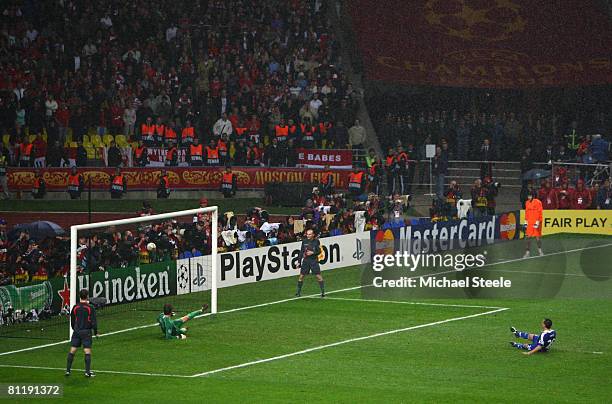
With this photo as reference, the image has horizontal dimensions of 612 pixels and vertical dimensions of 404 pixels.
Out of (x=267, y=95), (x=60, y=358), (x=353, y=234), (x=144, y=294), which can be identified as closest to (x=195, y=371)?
(x=60, y=358)

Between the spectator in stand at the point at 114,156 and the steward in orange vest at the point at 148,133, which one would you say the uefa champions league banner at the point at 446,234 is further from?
the steward in orange vest at the point at 148,133

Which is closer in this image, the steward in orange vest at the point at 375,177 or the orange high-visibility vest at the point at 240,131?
the steward in orange vest at the point at 375,177

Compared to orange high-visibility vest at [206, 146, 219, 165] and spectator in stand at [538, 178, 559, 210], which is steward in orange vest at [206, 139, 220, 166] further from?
spectator in stand at [538, 178, 559, 210]

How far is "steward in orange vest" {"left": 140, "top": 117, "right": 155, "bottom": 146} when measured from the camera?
149ft

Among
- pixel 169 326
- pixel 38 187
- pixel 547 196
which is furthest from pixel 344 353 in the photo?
pixel 38 187

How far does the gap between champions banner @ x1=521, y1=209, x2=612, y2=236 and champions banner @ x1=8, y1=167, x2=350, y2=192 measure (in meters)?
7.63

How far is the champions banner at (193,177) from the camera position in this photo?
4347 centimetres

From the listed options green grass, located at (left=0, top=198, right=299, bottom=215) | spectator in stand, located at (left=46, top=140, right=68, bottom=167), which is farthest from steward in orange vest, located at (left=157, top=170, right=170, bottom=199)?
spectator in stand, located at (left=46, top=140, right=68, bottom=167)

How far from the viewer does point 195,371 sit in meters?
22.6

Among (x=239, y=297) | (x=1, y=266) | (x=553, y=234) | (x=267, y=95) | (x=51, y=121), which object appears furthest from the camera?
(x=267, y=95)

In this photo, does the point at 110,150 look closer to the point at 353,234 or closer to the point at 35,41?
the point at 35,41

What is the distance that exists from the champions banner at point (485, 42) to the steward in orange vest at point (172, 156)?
10.2 meters

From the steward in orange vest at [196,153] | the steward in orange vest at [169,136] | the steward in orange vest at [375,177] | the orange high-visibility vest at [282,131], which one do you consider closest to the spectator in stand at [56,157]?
the steward in orange vest at [169,136]

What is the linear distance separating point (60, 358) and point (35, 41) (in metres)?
27.8
